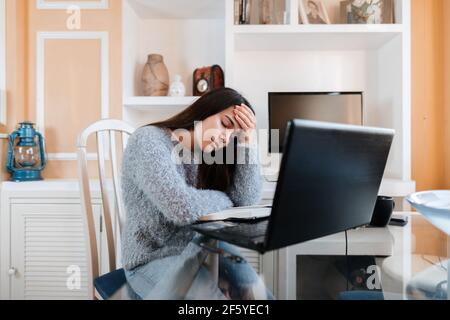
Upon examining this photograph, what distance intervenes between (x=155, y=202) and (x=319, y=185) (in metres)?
0.43

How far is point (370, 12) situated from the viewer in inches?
67.9

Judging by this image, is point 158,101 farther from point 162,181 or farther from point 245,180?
point 162,181

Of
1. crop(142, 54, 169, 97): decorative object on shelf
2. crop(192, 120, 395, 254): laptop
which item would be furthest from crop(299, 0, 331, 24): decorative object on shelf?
crop(192, 120, 395, 254): laptop

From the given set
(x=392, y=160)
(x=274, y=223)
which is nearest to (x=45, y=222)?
(x=274, y=223)

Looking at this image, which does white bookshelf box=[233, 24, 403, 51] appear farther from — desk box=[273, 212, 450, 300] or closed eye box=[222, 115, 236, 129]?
desk box=[273, 212, 450, 300]

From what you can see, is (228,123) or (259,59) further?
(259,59)

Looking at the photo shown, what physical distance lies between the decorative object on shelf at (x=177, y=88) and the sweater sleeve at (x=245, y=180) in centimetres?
89

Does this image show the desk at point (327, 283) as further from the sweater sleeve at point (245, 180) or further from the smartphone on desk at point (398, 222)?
the sweater sleeve at point (245, 180)

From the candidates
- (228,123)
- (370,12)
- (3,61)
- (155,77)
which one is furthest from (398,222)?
(3,61)

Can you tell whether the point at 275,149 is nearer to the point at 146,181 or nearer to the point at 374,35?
the point at 374,35

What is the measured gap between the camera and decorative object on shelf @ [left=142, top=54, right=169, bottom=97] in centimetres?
188

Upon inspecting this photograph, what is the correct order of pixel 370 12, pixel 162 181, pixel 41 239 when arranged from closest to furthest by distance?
1. pixel 162 181
2. pixel 41 239
3. pixel 370 12

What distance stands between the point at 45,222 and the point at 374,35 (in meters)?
2.13

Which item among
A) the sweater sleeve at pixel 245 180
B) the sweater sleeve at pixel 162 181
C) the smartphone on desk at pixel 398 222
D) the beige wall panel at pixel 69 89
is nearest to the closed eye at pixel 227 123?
the sweater sleeve at pixel 245 180
